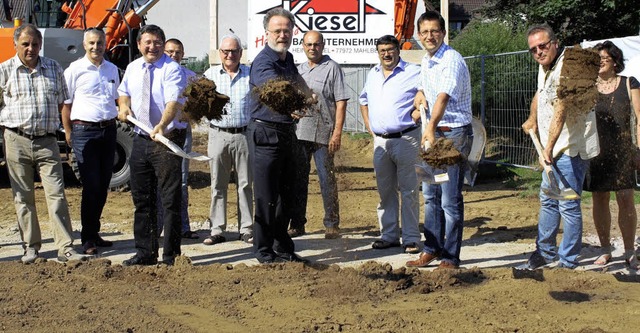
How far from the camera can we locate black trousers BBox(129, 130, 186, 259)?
723 centimetres

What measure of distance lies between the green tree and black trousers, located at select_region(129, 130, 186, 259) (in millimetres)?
18532

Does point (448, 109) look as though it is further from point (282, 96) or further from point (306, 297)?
point (306, 297)

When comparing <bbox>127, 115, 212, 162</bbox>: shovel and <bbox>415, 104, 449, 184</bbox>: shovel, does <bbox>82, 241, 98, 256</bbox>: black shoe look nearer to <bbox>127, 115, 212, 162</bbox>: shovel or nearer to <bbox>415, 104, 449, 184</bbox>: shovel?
<bbox>127, 115, 212, 162</bbox>: shovel

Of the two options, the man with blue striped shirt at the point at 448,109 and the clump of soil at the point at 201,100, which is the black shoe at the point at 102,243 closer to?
the clump of soil at the point at 201,100

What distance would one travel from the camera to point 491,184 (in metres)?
13.4

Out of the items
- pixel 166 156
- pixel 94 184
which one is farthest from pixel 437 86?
pixel 94 184

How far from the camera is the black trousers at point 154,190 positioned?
723 cm

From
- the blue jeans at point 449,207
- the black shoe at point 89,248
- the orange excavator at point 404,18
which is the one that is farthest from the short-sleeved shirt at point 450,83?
the orange excavator at point 404,18

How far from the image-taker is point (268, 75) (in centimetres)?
695

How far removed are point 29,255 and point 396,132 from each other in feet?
11.6

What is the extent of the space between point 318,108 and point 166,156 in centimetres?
192

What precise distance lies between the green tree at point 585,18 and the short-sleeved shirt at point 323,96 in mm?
16530

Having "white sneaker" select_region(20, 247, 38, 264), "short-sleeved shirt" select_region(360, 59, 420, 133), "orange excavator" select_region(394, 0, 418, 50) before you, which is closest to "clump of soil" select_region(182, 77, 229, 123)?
"short-sleeved shirt" select_region(360, 59, 420, 133)

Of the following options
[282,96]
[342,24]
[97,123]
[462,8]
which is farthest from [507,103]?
[462,8]
